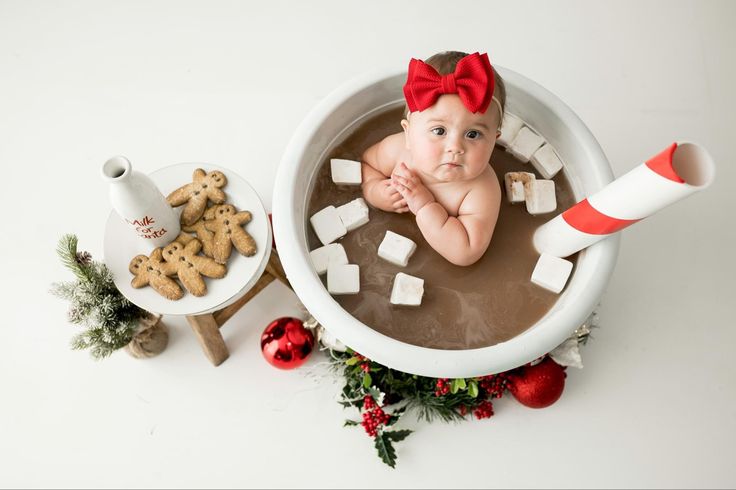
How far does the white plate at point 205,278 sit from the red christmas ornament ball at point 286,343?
228 millimetres

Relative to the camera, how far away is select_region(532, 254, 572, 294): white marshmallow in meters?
1.19

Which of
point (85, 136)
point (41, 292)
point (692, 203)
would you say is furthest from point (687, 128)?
point (41, 292)

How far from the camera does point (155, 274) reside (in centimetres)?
124

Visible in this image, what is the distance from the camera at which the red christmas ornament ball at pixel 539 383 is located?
142 centimetres

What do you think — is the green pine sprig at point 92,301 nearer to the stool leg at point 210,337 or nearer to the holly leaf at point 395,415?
the stool leg at point 210,337

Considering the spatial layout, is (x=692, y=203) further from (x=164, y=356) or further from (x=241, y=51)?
(x=164, y=356)

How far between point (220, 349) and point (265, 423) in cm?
22

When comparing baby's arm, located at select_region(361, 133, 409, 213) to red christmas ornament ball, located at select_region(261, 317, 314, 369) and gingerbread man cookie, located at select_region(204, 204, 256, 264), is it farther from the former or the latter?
red christmas ornament ball, located at select_region(261, 317, 314, 369)

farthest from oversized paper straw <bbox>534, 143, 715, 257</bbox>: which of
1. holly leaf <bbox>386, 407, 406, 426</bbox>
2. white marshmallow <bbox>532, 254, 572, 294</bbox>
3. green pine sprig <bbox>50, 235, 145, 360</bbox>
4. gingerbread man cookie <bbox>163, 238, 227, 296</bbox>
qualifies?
green pine sprig <bbox>50, 235, 145, 360</bbox>

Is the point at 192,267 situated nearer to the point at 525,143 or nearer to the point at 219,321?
the point at 219,321

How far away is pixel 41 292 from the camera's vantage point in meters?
1.61

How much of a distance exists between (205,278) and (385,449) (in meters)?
0.61

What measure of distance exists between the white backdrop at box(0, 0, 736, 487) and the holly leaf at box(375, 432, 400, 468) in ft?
0.17

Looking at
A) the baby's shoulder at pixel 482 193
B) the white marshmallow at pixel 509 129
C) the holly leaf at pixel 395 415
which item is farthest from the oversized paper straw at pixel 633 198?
the holly leaf at pixel 395 415
